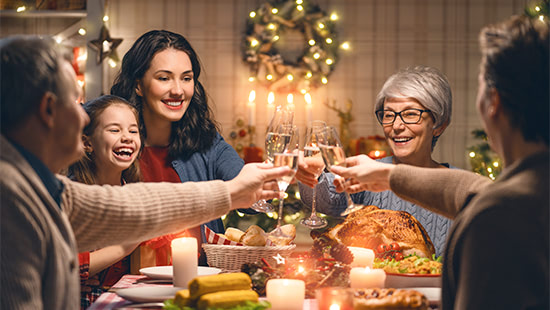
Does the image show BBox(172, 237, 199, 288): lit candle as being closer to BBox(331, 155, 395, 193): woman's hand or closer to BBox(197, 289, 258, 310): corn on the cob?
BBox(197, 289, 258, 310): corn on the cob

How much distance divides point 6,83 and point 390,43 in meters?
5.13

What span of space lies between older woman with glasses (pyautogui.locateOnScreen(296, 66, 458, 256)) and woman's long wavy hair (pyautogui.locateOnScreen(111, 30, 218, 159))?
1.88ft

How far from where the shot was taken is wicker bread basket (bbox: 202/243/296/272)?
1.86 metres

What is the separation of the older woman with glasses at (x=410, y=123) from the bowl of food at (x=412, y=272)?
744 millimetres

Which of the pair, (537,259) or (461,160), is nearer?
(537,259)

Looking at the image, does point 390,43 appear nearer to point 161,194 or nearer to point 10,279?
point 161,194

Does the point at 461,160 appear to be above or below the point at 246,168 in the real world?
below

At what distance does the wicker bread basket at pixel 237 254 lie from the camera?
73.3 inches

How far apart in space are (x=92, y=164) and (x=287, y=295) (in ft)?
4.01

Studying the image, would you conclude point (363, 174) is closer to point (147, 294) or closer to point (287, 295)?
point (287, 295)

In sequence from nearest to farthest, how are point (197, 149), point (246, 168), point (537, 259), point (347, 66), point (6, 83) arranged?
1. point (537, 259)
2. point (6, 83)
3. point (246, 168)
4. point (197, 149)
5. point (347, 66)

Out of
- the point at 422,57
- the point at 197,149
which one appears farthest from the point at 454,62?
the point at 197,149

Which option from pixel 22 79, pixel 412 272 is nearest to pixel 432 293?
pixel 412 272

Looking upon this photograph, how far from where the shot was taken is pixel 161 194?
1532mm
